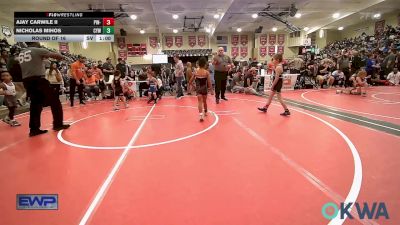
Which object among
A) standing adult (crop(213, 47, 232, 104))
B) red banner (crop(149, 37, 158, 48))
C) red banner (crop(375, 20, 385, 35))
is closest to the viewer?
standing adult (crop(213, 47, 232, 104))

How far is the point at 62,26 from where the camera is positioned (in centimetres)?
700

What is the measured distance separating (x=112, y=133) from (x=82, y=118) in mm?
2237

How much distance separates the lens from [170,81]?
575 inches

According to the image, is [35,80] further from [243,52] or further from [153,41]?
[243,52]

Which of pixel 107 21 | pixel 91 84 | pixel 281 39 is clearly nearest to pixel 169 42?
pixel 281 39

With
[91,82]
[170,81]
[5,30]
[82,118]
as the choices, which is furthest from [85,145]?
[5,30]

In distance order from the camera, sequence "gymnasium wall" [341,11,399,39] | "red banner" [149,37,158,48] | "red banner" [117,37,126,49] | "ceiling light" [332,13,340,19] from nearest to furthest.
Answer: "gymnasium wall" [341,11,399,39], "ceiling light" [332,13,340,19], "red banner" [117,37,126,49], "red banner" [149,37,158,48]

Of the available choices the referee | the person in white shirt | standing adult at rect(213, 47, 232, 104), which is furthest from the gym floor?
the person in white shirt

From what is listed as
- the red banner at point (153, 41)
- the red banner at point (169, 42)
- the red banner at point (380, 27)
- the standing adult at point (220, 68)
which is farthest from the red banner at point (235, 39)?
the standing adult at point (220, 68)

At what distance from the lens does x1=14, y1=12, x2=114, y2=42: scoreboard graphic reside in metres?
6.78

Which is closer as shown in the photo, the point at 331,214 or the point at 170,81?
the point at 331,214

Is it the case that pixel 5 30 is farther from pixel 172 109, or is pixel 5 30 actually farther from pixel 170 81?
pixel 172 109

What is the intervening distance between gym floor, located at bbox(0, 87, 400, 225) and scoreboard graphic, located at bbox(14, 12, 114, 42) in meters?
2.79

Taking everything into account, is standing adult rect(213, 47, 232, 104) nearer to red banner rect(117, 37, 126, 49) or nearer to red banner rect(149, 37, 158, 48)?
red banner rect(149, 37, 158, 48)
